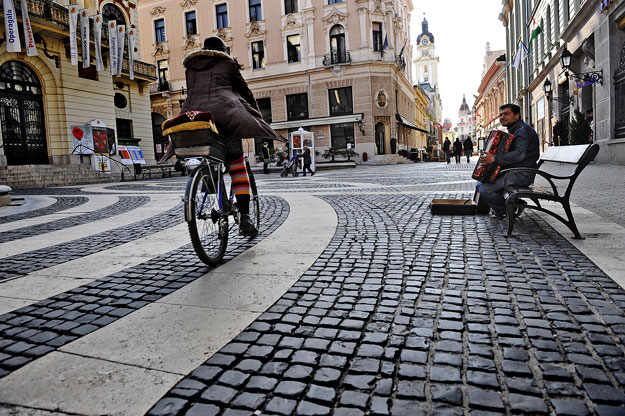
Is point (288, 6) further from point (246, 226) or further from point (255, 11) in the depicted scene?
point (246, 226)

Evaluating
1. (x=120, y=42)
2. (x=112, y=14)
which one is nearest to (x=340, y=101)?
(x=112, y=14)

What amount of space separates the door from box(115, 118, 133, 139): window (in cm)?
572

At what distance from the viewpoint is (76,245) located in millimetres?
4469

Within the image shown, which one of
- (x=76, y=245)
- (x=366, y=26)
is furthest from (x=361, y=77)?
(x=76, y=245)

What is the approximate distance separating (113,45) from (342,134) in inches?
688

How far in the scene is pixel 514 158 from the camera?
15.8 feet

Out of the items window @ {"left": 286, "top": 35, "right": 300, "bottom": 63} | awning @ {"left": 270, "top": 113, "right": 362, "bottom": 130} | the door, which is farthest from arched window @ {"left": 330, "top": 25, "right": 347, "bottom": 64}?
the door

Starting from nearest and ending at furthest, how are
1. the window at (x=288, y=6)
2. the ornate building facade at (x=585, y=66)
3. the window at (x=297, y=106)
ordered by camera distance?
1. the ornate building facade at (x=585, y=66)
2. the window at (x=288, y=6)
3. the window at (x=297, y=106)

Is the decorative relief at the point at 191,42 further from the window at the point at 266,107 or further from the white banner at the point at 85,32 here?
the white banner at the point at 85,32

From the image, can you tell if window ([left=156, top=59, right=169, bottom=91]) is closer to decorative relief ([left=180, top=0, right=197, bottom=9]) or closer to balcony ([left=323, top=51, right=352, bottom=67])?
decorative relief ([left=180, top=0, right=197, bottom=9])

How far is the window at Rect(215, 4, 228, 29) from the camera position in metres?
36.6

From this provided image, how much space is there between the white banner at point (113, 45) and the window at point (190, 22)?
691 inches

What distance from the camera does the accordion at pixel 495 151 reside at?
4.92 metres

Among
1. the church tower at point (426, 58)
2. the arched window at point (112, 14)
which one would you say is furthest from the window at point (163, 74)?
the church tower at point (426, 58)
